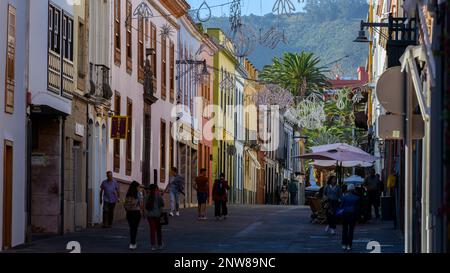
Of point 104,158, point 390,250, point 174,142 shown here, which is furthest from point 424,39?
point 174,142

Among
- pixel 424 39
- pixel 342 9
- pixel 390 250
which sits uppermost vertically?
pixel 342 9

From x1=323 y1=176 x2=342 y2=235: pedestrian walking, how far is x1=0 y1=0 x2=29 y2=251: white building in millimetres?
8450

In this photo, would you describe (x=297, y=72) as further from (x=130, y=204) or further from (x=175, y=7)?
(x=130, y=204)

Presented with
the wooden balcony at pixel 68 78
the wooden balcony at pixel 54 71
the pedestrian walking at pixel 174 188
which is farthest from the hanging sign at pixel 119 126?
the wooden balcony at pixel 54 71

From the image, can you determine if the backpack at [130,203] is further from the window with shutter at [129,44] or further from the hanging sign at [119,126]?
the window with shutter at [129,44]

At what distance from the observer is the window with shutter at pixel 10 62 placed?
104 feet

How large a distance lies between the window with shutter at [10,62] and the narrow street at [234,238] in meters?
3.27

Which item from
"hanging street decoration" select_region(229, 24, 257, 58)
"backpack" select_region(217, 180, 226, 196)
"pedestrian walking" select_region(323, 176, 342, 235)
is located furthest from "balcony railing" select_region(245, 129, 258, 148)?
"hanging street decoration" select_region(229, 24, 257, 58)

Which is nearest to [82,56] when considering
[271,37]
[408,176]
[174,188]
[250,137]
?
[174,188]

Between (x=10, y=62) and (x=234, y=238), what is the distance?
7342 millimetres

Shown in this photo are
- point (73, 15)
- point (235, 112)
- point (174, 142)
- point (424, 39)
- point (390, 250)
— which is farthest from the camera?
point (235, 112)

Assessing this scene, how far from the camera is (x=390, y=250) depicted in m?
31.1
